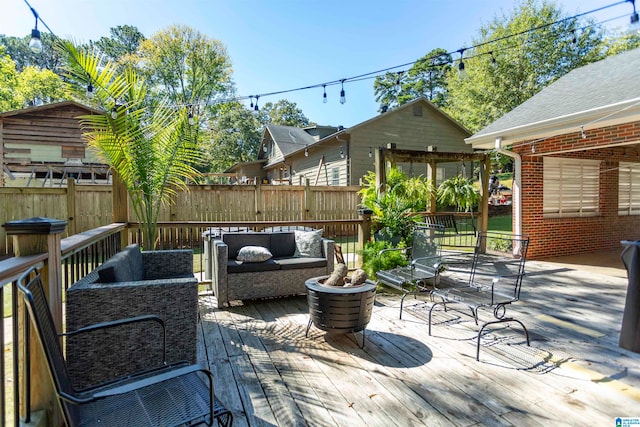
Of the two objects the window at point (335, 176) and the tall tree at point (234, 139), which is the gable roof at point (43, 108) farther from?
the tall tree at point (234, 139)

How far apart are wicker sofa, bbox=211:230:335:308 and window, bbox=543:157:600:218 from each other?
17.5 ft

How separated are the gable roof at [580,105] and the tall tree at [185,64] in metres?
15.7

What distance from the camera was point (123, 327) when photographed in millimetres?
2074

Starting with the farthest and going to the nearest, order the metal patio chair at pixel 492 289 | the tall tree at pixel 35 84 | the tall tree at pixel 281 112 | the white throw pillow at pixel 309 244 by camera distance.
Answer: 1. the tall tree at pixel 281 112
2. the tall tree at pixel 35 84
3. the white throw pillow at pixel 309 244
4. the metal patio chair at pixel 492 289

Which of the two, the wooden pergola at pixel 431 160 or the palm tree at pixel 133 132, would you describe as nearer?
the palm tree at pixel 133 132

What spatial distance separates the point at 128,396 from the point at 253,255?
269cm

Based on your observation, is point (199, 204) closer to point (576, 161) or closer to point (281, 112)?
point (576, 161)

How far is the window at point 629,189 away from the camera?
7883 mm

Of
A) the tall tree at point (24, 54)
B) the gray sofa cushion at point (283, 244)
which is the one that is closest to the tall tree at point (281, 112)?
the tall tree at point (24, 54)

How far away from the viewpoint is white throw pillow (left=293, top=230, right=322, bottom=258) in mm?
4730

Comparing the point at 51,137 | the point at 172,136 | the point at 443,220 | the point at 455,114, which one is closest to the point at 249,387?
the point at 172,136

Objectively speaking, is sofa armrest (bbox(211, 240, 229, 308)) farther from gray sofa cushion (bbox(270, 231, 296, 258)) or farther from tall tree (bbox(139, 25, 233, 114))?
tall tree (bbox(139, 25, 233, 114))

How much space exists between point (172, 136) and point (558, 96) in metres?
7.27

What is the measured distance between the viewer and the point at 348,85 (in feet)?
24.8
